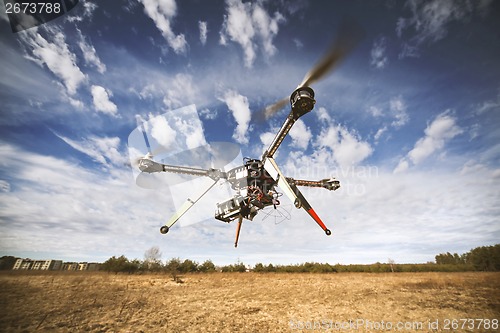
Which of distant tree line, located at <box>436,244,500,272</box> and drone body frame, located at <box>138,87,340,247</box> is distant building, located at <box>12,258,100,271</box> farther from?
distant tree line, located at <box>436,244,500,272</box>

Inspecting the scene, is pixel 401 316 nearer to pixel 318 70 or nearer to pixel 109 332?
pixel 318 70

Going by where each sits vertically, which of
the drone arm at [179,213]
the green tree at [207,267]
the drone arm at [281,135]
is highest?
the drone arm at [281,135]

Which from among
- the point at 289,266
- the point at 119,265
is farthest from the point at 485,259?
the point at 119,265

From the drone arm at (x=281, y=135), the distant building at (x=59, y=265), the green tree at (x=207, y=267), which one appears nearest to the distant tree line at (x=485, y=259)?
the green tree at (x=207, y=267)

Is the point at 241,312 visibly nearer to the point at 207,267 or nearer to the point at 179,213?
the point at 179,213

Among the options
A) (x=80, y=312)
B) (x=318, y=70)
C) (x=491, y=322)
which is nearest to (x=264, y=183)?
(x=318, y=70)

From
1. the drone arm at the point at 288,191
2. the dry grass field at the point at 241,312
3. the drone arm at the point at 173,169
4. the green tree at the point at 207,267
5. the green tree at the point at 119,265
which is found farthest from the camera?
the green tree at the point at 207,267

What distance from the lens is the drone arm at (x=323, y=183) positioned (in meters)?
13.8

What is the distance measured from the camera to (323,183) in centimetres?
1407

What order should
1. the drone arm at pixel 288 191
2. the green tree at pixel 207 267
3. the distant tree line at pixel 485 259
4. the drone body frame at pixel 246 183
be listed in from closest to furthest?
the drone arm at pixel 288 191 < the drone body frame at pixel 246 183 < the green tree at pixel 207 267 < the distant tree line at pixel 485 259

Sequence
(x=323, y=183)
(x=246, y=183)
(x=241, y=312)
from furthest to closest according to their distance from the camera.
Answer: (x=323, y=183)
(x=246, y=183)
(x=241, y=312)

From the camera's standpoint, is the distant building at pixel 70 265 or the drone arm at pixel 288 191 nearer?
the drone arm at pixel 288 191

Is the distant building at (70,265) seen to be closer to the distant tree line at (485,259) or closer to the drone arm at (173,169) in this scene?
the drone arm at (173,169)

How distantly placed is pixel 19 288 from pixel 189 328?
1155cm
